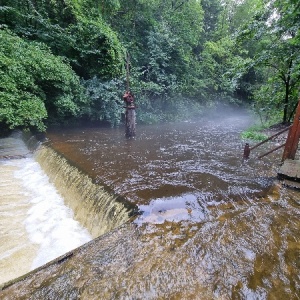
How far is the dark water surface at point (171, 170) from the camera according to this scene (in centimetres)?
437

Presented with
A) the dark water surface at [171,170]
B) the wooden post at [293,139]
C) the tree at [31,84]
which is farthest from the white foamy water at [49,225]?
the wooden post at [293,139]

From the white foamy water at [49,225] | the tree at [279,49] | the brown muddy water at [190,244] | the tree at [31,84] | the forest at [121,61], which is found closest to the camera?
the brown muddy water at [190,244]

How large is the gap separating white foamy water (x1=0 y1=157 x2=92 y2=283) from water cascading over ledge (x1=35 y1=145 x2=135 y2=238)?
19 cm

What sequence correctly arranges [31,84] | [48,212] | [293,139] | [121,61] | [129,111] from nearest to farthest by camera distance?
[48,212]
[293,139]
[31,84]
[129,111]
[121,61]

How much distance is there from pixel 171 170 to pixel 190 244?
2.99m

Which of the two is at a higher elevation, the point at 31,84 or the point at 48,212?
the point at 31,84

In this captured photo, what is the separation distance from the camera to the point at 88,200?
4.91m

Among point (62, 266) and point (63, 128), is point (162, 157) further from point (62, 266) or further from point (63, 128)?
point (63, 128)

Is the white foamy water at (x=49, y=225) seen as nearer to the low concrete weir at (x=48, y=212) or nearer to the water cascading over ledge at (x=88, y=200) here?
the low concrete weir at (x=48, y=212)

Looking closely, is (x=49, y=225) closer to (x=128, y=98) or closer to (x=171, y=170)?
(x=171, y=170)

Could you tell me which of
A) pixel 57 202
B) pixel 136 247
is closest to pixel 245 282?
pixel 136 247

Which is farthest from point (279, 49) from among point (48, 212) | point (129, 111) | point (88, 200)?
point (48, 212)

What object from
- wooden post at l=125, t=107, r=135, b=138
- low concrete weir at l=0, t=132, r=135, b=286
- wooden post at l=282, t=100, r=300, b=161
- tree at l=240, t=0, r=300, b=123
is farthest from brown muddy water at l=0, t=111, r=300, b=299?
tree at l=240, t=0, r=300, b=123

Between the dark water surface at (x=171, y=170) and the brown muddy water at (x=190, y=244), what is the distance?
0.03 m
